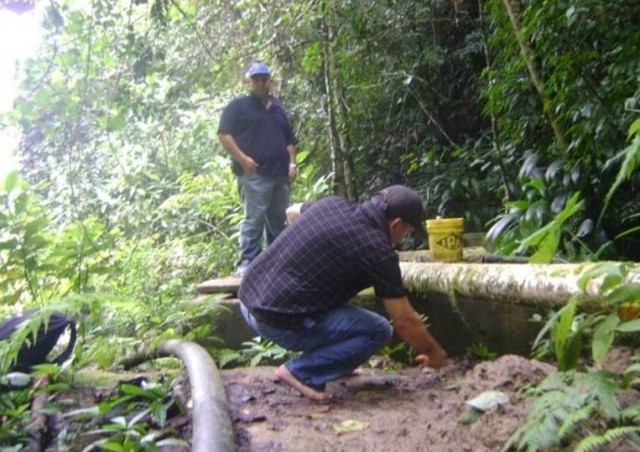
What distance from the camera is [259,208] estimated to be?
5785 millimetres

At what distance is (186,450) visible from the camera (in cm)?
269

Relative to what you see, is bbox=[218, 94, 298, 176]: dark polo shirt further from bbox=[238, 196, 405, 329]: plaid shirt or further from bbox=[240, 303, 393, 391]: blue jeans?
bbox=[240, 303, 393, 391]: blue jeans

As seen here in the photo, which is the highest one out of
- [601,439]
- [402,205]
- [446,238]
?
[402,205]

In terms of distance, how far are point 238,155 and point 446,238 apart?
2.06 meters

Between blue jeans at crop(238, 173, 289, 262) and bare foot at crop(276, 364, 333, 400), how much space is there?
223 cm

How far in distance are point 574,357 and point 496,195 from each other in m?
5.23

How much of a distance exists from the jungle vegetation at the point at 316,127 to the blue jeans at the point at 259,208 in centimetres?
77

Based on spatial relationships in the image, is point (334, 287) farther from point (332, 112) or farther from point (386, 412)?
point (332, 112)

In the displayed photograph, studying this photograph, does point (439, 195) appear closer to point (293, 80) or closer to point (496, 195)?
point (496, 195)

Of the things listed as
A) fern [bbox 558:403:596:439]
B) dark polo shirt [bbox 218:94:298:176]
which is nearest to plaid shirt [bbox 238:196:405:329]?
fern [bbox 558:403:596:439]

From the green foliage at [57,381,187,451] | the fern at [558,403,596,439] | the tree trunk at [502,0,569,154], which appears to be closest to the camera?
the fern at [558,403,596,439]

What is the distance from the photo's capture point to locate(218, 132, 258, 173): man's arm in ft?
18.7

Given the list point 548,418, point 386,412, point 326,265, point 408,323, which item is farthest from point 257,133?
point 548,418

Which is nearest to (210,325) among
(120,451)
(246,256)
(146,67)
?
(246,256)
